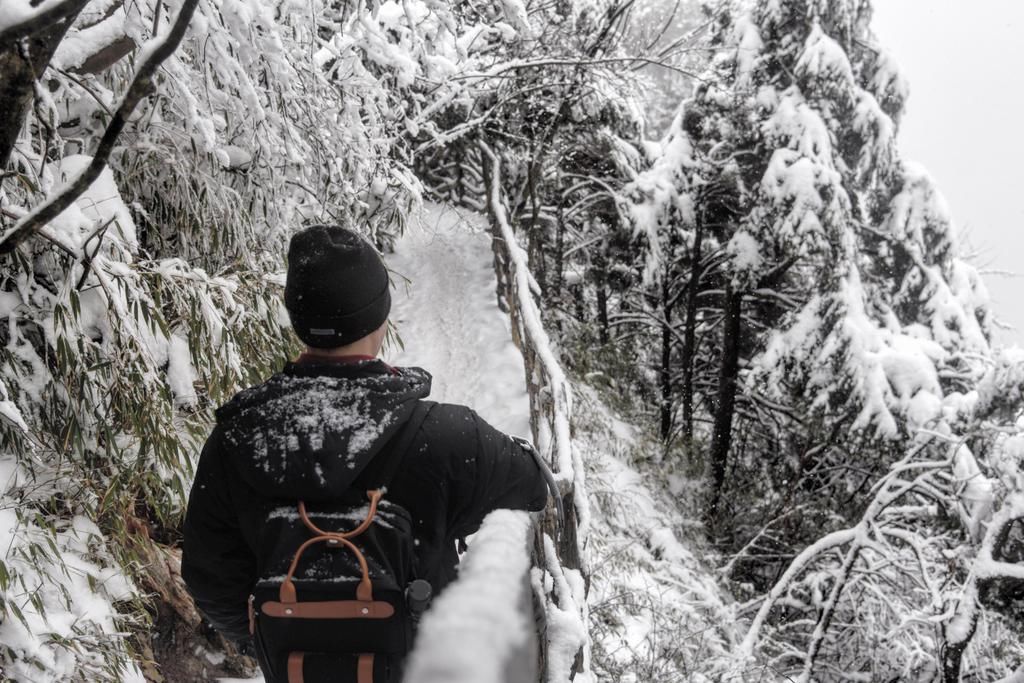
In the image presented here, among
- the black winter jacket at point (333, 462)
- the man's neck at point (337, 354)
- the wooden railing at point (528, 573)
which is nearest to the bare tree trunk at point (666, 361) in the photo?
the wooden railing at point (528, 573)

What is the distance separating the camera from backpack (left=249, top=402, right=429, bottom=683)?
138 centimetres

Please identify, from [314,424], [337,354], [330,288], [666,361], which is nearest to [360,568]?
[314,424]

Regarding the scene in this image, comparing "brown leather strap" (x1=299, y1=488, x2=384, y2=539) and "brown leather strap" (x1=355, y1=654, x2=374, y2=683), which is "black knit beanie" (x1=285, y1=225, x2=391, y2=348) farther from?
"brown leather strap" (x1=355, y1=654, x2=374, y2=683)

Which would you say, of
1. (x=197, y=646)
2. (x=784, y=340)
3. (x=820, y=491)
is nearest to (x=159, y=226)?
(x=197, y=646)

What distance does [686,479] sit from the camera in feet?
35.3

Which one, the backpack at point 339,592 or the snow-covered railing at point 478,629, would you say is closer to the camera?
the snow-covered railing at point 478,629

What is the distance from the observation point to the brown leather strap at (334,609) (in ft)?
4.51

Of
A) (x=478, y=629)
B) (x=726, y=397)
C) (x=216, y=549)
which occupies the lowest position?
(x=726, y=397)

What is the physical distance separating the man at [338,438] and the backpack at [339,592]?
2.4 inches

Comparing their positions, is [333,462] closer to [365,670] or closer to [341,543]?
[341,543]

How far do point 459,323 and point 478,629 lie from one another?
698 centimetres

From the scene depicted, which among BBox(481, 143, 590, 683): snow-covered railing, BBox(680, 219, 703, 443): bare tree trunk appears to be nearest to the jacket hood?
BBox(481, 143, 590, 683): snow-covered railing

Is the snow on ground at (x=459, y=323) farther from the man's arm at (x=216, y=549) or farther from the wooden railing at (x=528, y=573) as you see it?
the man's arm at (x=216, y=549)

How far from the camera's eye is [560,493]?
2.92 meters
